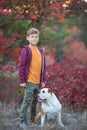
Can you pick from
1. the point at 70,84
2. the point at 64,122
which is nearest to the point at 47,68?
the point at 70,84

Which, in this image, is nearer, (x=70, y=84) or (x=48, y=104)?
(x=48, y=104)

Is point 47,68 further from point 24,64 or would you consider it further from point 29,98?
point 24,64

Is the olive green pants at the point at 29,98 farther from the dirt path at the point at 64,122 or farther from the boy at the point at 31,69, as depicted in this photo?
the dirt path at the point at 64,122

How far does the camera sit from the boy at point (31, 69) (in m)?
8.62

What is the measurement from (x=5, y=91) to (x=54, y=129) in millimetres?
5150

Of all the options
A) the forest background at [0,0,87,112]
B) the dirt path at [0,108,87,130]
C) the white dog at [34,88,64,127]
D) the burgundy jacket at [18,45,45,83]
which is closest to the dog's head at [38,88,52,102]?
the white dog at [34,88,64,127]

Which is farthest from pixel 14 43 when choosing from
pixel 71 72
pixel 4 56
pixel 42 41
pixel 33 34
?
pixel 33 34

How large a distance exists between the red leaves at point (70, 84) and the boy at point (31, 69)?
292cm

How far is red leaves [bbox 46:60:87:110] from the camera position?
11.8 meters

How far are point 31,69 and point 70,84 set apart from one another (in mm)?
3439

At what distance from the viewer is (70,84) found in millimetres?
12008

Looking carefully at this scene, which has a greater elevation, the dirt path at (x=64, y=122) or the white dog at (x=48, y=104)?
the white dog at (x=48, y=104)

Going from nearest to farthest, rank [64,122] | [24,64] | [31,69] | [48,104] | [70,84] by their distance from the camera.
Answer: [24,64] → [31,69] → [48,104] → [64,122] → [70,84]

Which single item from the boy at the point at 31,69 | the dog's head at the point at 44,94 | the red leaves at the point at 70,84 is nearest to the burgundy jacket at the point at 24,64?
the boy at the point at 31,69
